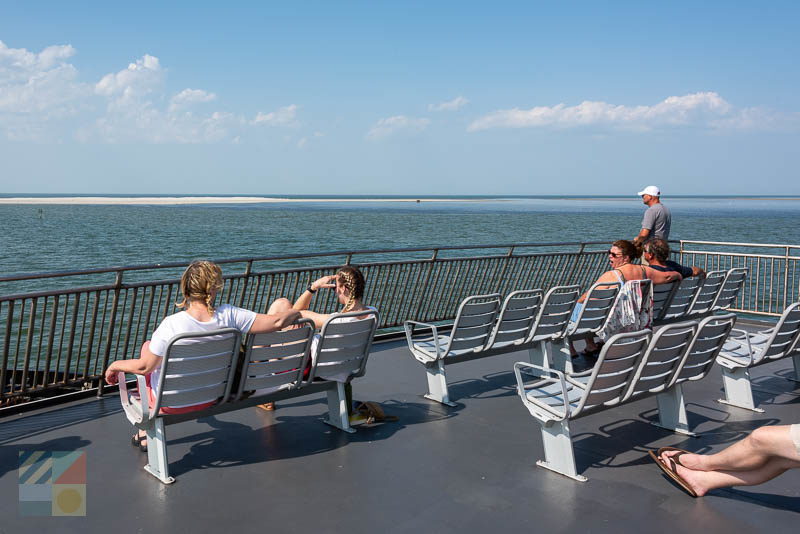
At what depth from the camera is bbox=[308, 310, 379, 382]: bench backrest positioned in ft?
15.3

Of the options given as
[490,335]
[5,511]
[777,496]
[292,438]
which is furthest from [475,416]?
[5,511]

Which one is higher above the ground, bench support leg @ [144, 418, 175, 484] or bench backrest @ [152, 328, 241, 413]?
bench backrest @ [152, 328, 241, 413]

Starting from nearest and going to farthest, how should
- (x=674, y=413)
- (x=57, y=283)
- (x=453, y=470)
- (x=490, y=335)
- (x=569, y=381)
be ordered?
(x=453, y=470), (x=569, y=381), (x=674, y=413), (x=490, y=335), (x=57, y=283)

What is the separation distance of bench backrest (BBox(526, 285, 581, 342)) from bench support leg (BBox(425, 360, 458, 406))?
2.98 feet

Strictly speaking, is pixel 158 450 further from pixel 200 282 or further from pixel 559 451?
pixel 559 451

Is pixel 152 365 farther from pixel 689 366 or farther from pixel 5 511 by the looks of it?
pixel 689 366

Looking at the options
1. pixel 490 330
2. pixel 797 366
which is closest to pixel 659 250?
pixel 797 366

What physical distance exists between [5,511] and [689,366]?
432 cm

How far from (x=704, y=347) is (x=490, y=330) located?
1.69m

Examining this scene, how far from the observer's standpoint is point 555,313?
6254 mm

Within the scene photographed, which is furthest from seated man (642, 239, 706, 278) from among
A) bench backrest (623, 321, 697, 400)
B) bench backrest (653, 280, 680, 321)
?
bench backrest (623, 321, 697, 400)

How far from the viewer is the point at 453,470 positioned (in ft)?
14.1

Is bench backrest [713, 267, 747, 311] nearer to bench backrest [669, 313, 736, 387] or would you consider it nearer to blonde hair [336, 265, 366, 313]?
bench backrest [669, 313, 736, 387]

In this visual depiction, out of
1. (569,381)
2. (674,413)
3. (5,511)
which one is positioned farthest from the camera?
(674,413)
